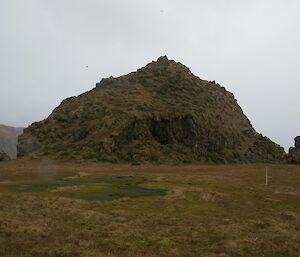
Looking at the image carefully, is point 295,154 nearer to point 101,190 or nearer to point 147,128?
point 147,128

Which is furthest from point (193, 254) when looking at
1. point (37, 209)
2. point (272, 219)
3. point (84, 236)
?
point (37, 209)

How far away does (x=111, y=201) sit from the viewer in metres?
36.4

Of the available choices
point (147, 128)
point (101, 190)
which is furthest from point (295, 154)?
point (101, 190)

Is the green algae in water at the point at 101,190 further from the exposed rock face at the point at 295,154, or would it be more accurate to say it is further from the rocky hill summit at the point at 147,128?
the exposed rock face at the point at 295,154

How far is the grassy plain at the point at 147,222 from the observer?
2044 cm

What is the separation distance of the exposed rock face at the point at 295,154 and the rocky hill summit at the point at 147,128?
816 cm

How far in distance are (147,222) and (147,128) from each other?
76.6 m

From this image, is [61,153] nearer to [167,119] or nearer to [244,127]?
[167,119]

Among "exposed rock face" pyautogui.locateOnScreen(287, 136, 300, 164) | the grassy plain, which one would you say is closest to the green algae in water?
the grassy plain

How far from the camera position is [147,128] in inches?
4075

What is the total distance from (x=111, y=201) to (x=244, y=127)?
3879 inches

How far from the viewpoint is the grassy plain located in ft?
67.1

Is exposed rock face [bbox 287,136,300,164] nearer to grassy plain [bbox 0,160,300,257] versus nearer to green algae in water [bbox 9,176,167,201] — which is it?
grassy plain [bbox 0,160,300,257]

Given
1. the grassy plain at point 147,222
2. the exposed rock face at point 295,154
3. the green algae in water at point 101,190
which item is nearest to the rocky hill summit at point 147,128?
the exposed rock face at point 295,154
